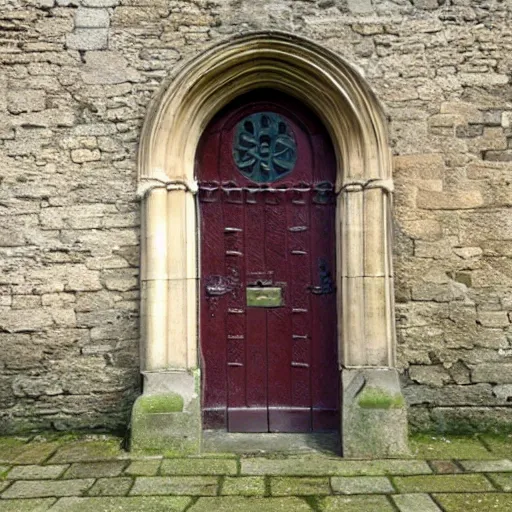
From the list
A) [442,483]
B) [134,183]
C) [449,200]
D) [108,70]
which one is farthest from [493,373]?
[108,70]

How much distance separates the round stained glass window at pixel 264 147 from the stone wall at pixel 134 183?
2.18 feet

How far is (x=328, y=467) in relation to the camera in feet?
11.3

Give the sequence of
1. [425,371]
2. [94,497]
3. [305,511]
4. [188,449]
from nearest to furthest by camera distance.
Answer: [305,511] < [94,497] < [188,449] < [425,371]

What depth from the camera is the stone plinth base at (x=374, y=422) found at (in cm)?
365

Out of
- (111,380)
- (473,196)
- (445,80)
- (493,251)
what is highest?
(445,80)

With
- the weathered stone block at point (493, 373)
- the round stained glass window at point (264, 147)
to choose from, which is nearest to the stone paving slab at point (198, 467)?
the weathered stone block at point (493, 373)

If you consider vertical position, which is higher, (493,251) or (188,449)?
(493,251)

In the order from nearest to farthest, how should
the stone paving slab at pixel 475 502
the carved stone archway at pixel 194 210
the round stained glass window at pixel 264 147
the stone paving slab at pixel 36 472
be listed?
the stone paving slab at pixel 475 502 < the stone paving slab at pixel 36 472 < the carved stone archway at pixel 194 210 < the round stained glass window at pixel 264 147

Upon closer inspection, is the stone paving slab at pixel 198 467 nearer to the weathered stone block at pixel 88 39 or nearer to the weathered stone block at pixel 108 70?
the weathered stone block at pixel 108 70

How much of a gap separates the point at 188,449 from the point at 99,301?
123cm

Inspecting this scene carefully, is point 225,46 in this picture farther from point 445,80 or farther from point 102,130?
point 445,80

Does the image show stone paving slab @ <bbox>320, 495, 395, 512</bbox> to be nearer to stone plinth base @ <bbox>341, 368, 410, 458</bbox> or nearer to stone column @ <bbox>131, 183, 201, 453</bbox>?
stone plinth base @ <bbox>341, 368, 410, 458</bbox>

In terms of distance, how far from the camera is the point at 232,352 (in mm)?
4188

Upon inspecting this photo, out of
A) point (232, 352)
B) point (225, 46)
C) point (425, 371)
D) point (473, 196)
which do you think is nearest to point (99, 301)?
point (232, 352)
